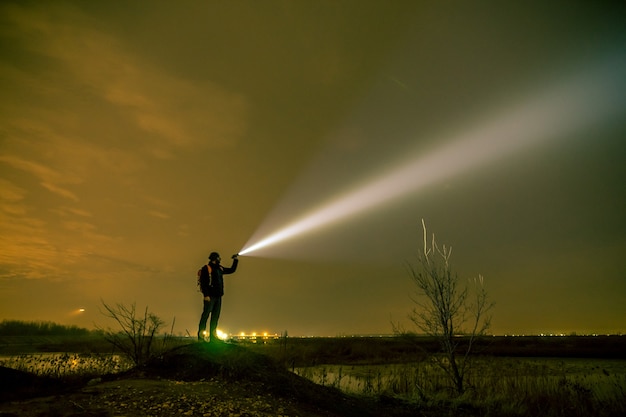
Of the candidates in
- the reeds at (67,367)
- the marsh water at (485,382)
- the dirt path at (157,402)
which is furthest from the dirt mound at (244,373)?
the reeds at (67,367)

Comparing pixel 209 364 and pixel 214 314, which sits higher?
pixel 214 314

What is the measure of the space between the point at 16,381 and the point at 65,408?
20.3 ft

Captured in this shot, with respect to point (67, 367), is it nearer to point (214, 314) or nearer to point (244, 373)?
point (214, 314)

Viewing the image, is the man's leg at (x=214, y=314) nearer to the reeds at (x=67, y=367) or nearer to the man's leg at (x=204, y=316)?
the man's leg at (x=204, y=316)

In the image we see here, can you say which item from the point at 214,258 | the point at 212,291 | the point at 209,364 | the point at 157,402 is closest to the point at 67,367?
the point at 212,291

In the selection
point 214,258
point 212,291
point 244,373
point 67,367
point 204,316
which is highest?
point 214,258

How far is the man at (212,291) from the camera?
11.5 m

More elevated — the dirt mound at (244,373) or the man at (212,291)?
the man at (212,291)

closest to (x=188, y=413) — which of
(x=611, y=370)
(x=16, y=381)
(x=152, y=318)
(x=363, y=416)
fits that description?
(x=363, y=416)

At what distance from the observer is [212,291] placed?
38.0ft

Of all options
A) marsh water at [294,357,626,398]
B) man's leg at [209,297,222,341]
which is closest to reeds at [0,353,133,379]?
man's leg at [209,297,222,341]

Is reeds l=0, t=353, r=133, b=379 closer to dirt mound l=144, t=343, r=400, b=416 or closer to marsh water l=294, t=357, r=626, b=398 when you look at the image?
dirt mound l=144, t=343, r=400, b=416

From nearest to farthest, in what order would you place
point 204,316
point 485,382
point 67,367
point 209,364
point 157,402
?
1. point 157,402
2. point 209,364
3. point 204,316
4. point 485,382
5. point 67,367

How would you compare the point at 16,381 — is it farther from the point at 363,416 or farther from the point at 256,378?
the point at 363,416
